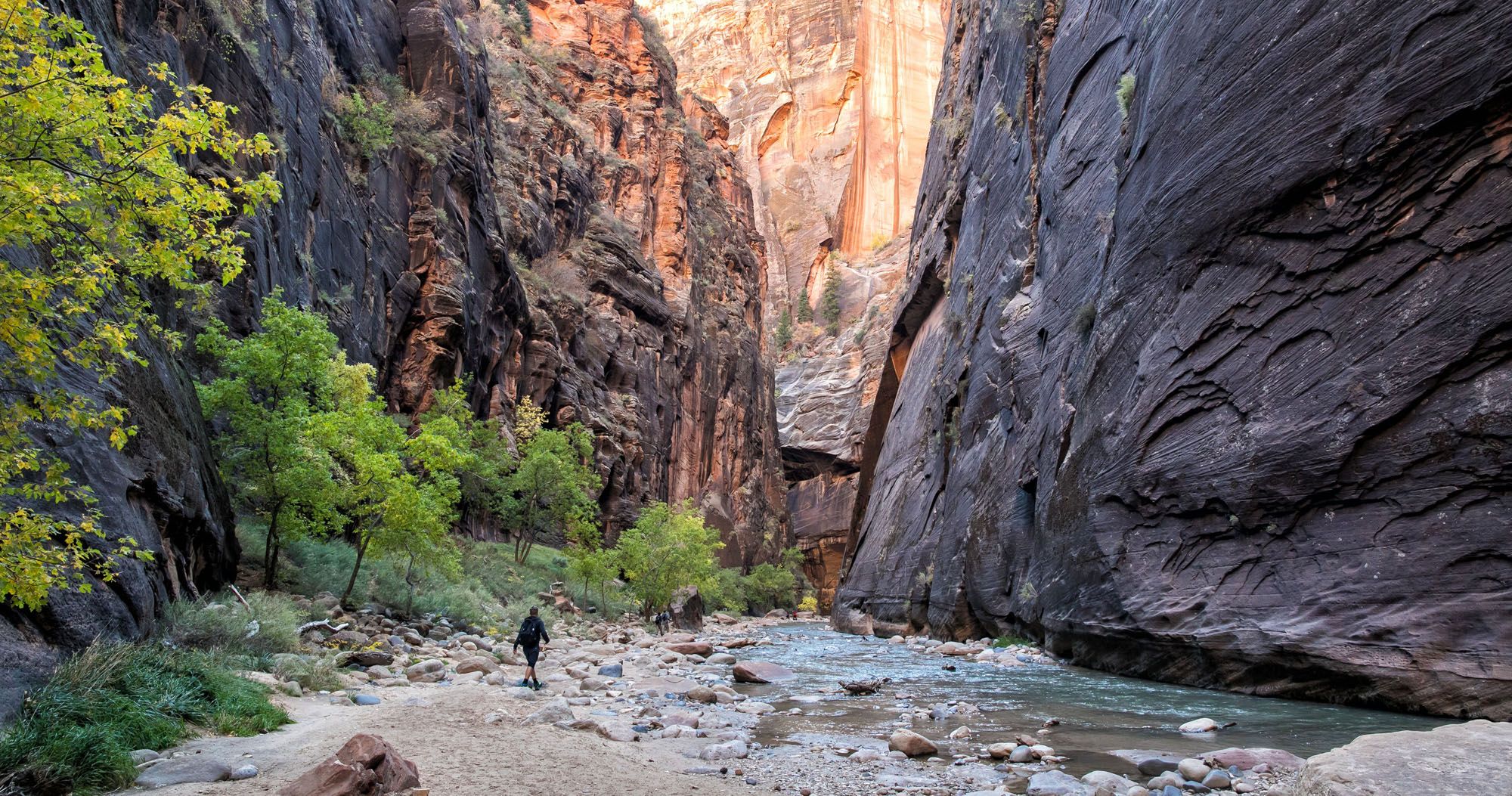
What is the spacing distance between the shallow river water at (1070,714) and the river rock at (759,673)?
406 millimetres

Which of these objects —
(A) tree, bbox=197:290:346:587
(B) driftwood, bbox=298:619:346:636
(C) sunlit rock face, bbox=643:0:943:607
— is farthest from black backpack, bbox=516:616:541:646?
(C) sunlit rock face, bbox=643:0:943:607

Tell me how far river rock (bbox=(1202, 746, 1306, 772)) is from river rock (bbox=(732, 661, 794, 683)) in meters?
8.69

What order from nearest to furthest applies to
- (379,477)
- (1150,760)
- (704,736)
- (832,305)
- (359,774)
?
1. (359,774)
2. (1150,760)
3. (704,736)
4. (379,477)
5. (832,305)

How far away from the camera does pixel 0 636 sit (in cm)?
578

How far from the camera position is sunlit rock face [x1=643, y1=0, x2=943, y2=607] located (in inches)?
4139

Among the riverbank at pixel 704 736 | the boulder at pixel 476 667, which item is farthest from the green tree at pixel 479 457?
the boulder at pixel 476 667

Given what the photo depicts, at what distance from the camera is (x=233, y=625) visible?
31.9 feet

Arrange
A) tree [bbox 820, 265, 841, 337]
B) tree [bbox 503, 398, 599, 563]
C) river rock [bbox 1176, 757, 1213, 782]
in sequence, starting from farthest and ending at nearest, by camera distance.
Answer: tree [bbox 820, 265, 841, 337], tree [bbox 503, 398, 599, 563], river rock [bbox 1176, 757, 1213, 782]

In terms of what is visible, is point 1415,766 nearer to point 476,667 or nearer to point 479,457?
point 476,667

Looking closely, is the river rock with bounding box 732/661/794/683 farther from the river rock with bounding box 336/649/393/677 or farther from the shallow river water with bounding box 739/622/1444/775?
the river rock with bounding box 336/649/393/677

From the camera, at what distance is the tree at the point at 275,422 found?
1479 centimetres

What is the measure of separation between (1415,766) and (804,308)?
98648 millimetres

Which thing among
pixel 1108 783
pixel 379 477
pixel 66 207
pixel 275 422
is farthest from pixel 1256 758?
pixel 275 422

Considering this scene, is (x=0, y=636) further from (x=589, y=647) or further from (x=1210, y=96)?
(x=1210, y=96)
